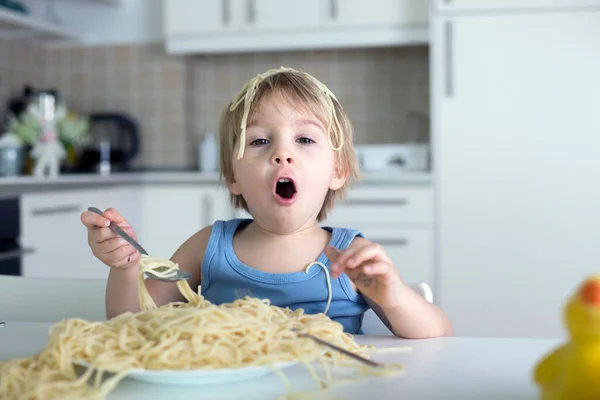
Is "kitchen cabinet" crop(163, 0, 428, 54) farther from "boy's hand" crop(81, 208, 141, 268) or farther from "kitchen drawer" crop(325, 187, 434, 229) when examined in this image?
"boy's hand" crop(81, 208, 141, 268)

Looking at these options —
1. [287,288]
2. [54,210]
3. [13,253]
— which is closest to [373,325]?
[287,288]

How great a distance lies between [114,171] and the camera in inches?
143

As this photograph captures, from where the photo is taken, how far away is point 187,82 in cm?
364

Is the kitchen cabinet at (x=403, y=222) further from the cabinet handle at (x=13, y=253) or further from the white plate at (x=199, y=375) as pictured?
the white plate at (x=199, y=375)

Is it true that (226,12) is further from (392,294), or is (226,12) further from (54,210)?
(392,294)

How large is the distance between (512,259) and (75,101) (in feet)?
7.73

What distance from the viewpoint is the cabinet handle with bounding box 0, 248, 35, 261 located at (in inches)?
89.1

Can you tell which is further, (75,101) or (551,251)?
(75,101)

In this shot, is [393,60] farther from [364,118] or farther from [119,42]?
[119,42]

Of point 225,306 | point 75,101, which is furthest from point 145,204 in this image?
point 225,306

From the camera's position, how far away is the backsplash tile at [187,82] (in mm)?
3449

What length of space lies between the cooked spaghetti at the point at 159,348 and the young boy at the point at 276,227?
29 centimetres

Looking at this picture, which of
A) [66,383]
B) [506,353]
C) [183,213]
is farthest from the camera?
[183,213]

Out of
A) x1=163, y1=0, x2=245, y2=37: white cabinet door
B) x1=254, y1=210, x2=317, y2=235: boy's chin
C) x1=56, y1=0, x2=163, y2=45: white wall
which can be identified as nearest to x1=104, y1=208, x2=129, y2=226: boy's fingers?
x1=254, y1=210, x2=317, y2=235: boy's chin
